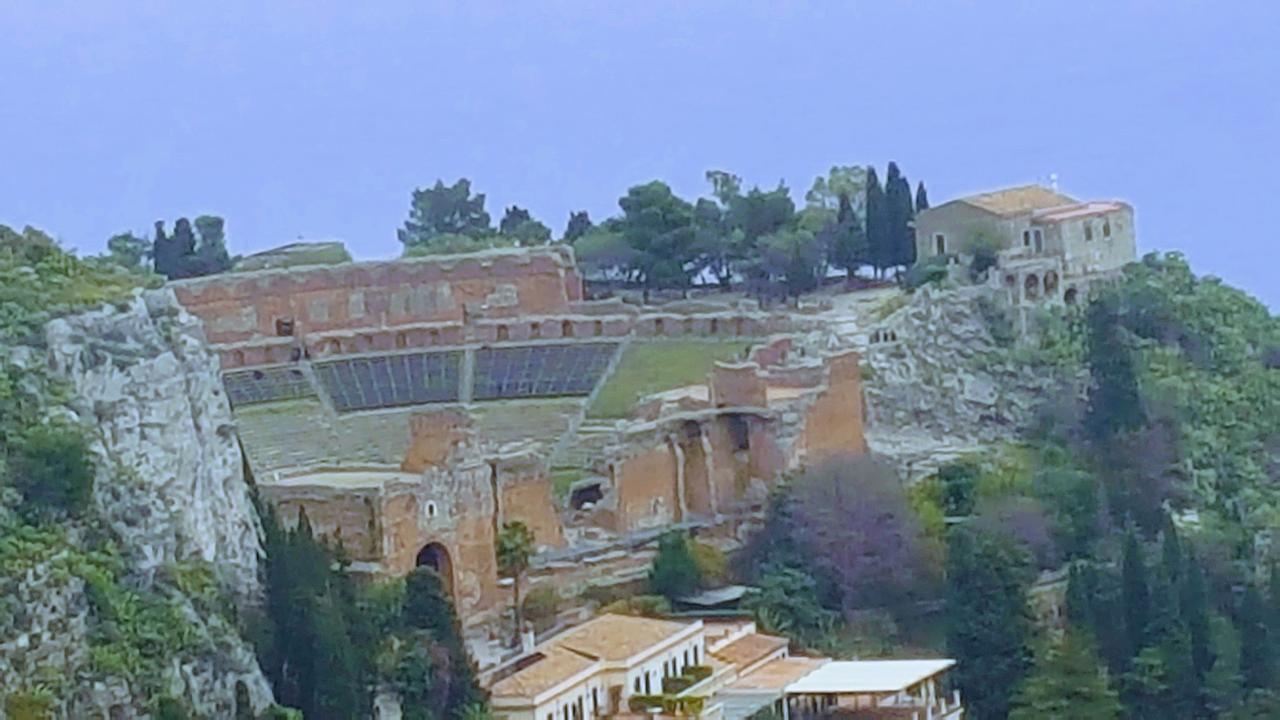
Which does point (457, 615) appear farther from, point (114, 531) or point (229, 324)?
point (229, 324)

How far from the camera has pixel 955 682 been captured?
58750 mm

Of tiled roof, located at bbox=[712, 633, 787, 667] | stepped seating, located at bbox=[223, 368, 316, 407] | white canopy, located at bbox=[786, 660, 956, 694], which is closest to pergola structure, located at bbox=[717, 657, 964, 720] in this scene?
white canopy, located at bbox=[786, 660, 956, 694]

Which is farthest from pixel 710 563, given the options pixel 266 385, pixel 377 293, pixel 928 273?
pixel 377 293

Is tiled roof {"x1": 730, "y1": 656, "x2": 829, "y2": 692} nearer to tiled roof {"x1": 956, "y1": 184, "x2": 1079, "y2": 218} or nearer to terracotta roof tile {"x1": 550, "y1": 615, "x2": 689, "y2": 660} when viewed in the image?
terracotta roof tile {"x1": 550, "y1": 615, "x2": 689, "y2": 660}

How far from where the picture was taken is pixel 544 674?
53406mm

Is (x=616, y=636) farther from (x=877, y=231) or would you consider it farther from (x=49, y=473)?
(x=877, y=231)

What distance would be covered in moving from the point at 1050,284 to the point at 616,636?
2199cm

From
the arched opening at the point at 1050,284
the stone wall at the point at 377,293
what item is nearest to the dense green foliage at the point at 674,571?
the arched opening at the point at 1050,284

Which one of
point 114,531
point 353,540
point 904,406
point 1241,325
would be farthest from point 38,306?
point 1241,325

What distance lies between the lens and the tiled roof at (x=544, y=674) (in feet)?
173

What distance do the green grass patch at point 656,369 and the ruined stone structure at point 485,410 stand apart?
0.33 meters

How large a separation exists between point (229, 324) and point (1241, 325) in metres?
18.6

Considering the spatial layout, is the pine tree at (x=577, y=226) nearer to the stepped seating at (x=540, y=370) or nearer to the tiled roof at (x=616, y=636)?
the stepped seating at (x=540, y=370)

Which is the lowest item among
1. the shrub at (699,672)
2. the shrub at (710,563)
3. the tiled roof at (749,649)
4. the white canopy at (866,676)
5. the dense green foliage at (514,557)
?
the white canopy at (866,676)
